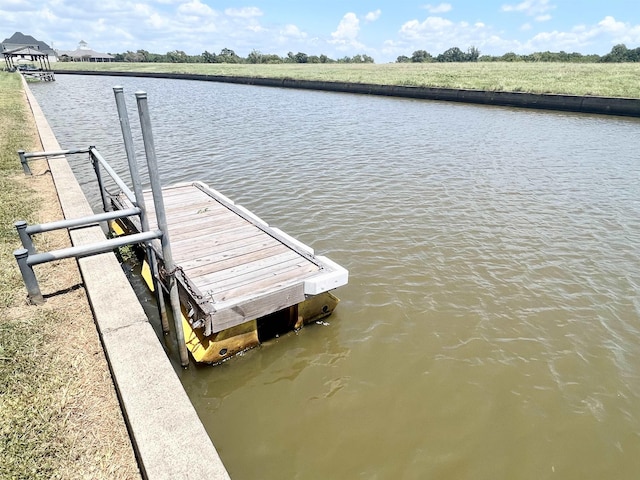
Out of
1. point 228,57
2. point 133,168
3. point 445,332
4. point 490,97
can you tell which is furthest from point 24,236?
point 228,57

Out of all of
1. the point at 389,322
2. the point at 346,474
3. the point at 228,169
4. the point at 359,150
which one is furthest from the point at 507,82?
the point at 346,474

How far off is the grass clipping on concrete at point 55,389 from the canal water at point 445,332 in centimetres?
111

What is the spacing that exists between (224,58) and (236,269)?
12014cm

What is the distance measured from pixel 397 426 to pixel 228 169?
936cm

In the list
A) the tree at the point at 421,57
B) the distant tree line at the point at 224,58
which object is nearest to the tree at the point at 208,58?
the distant tree line at the point at 224,58

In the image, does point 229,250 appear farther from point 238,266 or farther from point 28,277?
point 28,277

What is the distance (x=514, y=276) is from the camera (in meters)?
6.23

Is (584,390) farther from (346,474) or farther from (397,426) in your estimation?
(346,474)

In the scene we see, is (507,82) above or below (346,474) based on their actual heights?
above

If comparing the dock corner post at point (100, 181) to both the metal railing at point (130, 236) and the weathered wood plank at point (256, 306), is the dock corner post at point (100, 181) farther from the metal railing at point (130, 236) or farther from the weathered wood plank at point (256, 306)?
the weathered wood plank at point (256, 306)

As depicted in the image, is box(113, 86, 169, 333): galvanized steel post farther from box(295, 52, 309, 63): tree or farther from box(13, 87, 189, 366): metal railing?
box(295, 52, 309, 63): tree

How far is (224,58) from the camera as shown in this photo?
363 ft

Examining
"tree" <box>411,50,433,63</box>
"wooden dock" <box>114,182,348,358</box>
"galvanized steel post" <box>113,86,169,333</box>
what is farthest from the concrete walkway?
"tree" <box>411,50,433,63</box>

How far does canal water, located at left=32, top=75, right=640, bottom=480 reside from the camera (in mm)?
3584
